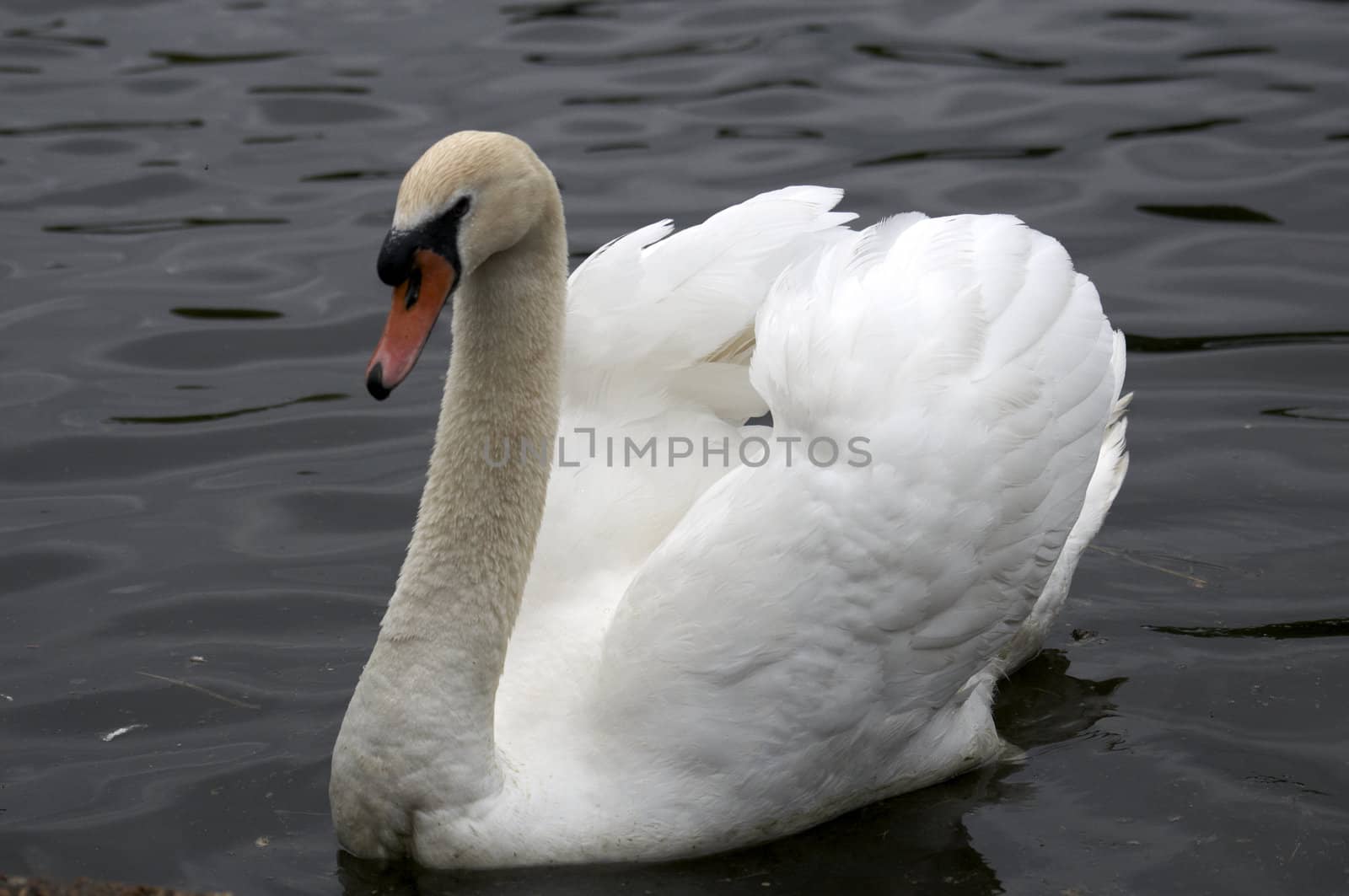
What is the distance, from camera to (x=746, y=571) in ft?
16.1

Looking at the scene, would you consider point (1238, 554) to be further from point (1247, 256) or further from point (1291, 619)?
point (1247, 256)

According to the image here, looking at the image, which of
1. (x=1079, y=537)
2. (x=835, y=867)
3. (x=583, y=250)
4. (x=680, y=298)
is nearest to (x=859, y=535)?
(x=835, y=867)

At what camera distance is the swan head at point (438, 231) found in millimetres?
4457

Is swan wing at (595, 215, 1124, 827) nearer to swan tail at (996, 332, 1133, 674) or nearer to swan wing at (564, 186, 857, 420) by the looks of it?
swan wing at (564, 186, 857, 420)

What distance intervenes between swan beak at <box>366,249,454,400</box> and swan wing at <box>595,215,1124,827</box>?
988 millimetres

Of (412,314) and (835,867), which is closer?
(412,314)

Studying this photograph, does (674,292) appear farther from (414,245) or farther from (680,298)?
(414,245)

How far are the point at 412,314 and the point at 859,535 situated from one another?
1320 mm

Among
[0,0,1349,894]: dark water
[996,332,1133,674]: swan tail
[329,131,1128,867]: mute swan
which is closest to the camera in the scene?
[329,131,1128,867]: mute swan

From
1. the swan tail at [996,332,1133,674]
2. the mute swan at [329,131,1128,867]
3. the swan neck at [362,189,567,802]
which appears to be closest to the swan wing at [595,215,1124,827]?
the mute swan at [329,131,1128,867]

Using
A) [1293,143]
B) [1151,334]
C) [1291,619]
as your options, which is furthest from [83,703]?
[1293,143]

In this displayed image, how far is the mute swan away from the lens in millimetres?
4930

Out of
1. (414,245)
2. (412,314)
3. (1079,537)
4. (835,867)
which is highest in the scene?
(414,245)

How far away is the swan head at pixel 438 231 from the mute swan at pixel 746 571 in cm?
1
